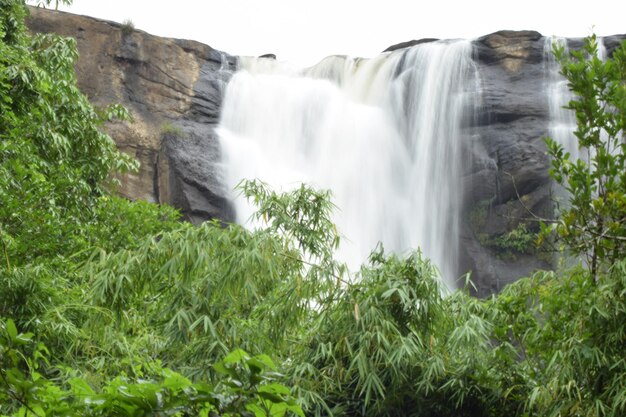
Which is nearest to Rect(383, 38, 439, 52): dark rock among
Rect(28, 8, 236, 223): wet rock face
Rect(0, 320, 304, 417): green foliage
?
Rect(28, 8, 236, 223): wet rock face

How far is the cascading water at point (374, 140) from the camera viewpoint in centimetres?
1827

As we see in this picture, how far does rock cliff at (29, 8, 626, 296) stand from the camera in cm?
1786

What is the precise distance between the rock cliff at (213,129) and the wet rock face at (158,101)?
0.02m

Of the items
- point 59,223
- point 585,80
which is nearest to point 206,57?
point 59,223

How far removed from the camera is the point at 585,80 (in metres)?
4.52

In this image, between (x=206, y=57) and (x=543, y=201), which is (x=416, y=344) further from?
(x=206, y=57)

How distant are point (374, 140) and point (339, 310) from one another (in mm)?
14045

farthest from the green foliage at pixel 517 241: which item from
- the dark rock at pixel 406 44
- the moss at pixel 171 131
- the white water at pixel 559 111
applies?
the moss at pixel 171 131

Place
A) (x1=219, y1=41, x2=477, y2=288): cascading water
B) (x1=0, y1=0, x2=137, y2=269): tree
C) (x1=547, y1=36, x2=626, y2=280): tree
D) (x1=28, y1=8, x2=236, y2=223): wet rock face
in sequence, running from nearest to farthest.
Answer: (x1=547, y1=36, x2=626, y2=280): tree
(x1=0, y1=0, x2=137, y2=269): tree
(x1=28, y1=8, x2=236, y2=223): wet rock face
(x1=219, y1=41, x2=477, y2=288): cascading water

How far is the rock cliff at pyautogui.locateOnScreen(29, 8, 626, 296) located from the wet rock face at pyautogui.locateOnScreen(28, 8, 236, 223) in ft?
0.07

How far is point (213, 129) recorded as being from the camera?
62.9ft

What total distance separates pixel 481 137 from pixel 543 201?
2.13 metres

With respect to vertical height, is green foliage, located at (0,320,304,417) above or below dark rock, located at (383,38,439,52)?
below

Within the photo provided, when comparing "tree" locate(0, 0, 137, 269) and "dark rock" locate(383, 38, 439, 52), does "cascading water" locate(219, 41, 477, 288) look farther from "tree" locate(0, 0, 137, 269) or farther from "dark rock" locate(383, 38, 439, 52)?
"tree" locate(0, 0, 137, 269)
